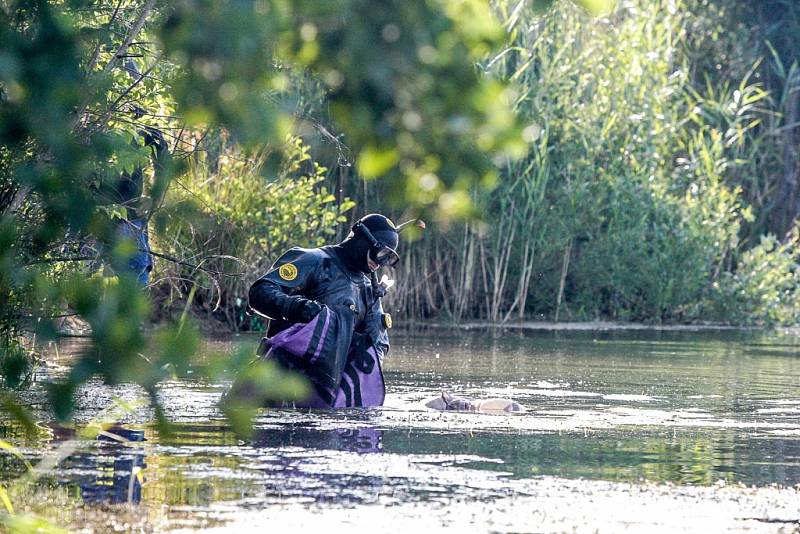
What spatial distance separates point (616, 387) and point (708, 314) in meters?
10.4

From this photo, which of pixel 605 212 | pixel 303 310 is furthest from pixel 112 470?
pixel 605 212

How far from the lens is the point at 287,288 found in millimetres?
10477

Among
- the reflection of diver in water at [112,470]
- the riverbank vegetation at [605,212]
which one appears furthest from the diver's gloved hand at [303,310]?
the riverbank vegetation at [605,212]

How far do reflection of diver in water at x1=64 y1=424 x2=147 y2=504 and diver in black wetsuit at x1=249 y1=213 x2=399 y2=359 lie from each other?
1939mm

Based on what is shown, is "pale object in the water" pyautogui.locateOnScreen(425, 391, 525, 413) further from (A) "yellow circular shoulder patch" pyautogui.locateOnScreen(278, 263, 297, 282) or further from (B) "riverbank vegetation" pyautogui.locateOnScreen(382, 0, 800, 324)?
(B) "riverbank vegetation" pyautogui.locateOnScreen(382, 0, 800, 324)

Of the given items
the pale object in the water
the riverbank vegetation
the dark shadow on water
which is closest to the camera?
the dark shadow on water

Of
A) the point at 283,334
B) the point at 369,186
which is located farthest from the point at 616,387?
the point at 369,186

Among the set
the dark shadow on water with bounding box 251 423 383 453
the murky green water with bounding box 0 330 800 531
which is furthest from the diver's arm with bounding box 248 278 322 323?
the dark shadow on water with bounding box 251 423 383 453

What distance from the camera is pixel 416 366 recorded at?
1418 centimetres

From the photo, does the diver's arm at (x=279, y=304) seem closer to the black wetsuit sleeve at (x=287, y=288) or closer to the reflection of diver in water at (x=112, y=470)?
the black wetsuit sleeve at (x=287, y=288)

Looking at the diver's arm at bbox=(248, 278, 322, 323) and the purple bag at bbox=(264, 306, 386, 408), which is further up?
the diver's arm at bbox=(248, 278, 322, 323)

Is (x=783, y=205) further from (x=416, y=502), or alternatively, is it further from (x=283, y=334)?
(x=416, y=502)

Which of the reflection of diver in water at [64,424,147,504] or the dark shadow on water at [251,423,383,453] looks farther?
the dark shadow on water at [251,423,383,453]

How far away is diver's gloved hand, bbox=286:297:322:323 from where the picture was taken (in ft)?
33.5
